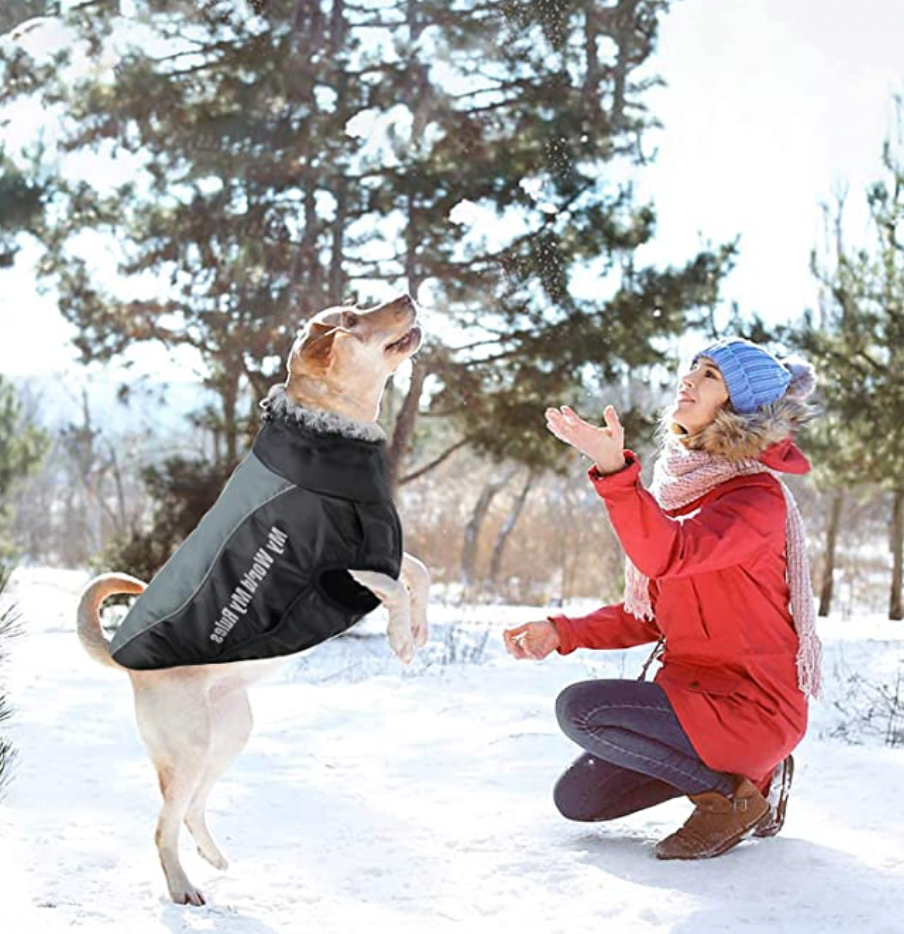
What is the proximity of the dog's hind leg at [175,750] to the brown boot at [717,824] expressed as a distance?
1125 mm

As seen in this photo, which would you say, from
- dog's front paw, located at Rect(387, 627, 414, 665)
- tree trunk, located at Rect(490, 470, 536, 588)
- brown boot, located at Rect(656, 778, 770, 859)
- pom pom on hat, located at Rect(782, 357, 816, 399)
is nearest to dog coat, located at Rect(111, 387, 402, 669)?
dog's front paw, located at Rect(387, 627, 414, 665)

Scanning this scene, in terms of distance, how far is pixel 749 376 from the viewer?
2.77 metres

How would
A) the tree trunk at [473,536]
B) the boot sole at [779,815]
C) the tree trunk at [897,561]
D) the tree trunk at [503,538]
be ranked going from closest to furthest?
the boot sole at [779,815] < the tree trunk at [897,561] < the tree trunk at [503,538] < the tree trunk at [473,536]

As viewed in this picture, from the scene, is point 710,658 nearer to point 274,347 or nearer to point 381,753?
point 381,753

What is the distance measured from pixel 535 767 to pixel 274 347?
23.2ft

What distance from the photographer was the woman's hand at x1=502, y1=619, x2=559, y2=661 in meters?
2.98

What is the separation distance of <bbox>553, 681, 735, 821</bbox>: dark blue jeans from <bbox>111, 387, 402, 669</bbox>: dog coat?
0.68 meters

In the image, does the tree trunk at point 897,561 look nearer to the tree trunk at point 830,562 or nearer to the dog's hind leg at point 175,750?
the tree trunk at point 830,562

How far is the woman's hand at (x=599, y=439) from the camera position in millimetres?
2447

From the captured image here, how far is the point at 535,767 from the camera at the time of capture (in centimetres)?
390

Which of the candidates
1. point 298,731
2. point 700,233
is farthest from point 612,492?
point 700,233

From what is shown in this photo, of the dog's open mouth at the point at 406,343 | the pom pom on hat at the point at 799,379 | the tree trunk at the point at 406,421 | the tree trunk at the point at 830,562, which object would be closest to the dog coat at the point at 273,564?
the dog's open mouth at the point at 406,343

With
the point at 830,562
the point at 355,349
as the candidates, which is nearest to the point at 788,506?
the point at 355,349

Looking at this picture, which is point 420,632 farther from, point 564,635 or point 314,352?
point 314,352
